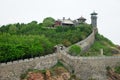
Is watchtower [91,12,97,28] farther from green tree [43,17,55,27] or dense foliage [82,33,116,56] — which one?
green tree [43,17,55,27]

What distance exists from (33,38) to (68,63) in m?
10.3

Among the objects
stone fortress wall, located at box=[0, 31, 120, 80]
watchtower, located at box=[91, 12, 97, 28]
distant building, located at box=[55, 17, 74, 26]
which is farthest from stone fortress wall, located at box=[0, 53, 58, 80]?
watchtower, located at box=[91, 12, 97, 28]

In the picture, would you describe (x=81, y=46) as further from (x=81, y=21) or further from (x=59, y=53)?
(x=81, y=21)

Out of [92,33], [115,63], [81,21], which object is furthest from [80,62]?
[81,21]

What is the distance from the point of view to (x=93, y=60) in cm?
9656

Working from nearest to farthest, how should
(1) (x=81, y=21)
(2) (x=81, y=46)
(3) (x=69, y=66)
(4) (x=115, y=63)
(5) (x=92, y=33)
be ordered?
(3) (x=69, y=66)
(4) (x=115, y=63)
(2) (x=81, y=46)
(5) (x=92, y=33)
(1) (x=81, y=21)

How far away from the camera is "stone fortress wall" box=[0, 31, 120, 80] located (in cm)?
8269

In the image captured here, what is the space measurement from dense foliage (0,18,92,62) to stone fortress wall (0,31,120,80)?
2.84 m

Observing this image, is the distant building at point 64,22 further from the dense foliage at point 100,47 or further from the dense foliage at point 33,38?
the dense foliage at point 100,47

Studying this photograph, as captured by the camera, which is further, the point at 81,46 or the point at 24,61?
the point at 81,46

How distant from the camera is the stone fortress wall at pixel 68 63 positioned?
8269 cm

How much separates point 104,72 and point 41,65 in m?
15.1

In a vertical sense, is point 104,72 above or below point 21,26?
below

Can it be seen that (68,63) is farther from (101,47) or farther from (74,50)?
(101,47)
